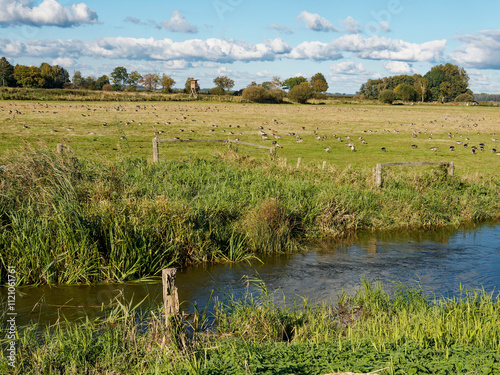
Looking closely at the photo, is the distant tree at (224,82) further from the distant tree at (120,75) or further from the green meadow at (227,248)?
the green meadow at (227,248)

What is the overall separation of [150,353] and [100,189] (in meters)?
7.43

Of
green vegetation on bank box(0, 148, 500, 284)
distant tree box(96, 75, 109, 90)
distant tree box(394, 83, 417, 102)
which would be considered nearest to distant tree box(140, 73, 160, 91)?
distant tree box(96, 75, 109, 90)

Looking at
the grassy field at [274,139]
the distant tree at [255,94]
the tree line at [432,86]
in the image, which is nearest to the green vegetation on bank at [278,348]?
the grassy field at [274,139]

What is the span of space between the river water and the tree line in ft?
413

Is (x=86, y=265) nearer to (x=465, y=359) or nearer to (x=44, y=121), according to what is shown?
(x=465, y=359)

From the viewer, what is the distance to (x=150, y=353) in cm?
573

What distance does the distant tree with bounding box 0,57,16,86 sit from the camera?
128750 mm

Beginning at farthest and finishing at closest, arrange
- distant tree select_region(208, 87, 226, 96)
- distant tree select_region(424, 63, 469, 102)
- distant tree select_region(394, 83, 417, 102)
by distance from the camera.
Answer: distant tree select_region(424, 63, 469, 102), distant tree select_region(208, 87, 226, 96), distant tree select_region(394, 83, 417, 102)

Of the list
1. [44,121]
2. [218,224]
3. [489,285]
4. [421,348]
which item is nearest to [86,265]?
[218,224]

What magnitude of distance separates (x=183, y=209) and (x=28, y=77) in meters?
135

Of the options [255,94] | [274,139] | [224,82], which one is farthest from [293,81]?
[274,139]

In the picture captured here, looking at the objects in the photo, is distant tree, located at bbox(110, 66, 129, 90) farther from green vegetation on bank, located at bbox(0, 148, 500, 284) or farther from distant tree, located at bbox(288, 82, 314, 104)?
green vegetation on bank, located at bbox(0, 148, 500, 284)

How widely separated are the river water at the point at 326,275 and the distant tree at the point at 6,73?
452 ft

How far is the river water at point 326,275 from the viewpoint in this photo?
912cm
